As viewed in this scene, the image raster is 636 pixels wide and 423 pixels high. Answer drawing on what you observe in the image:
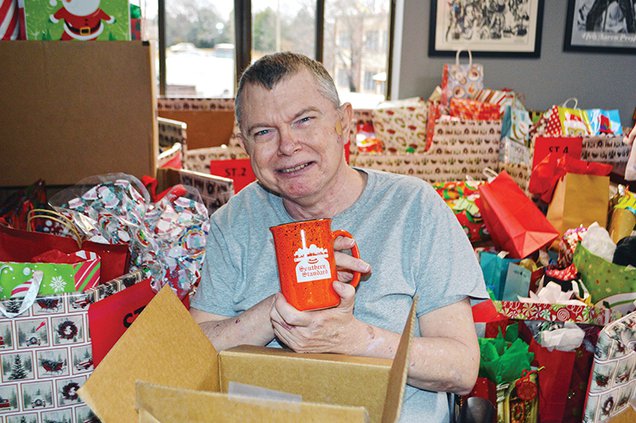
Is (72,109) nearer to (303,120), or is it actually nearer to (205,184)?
(205,184)

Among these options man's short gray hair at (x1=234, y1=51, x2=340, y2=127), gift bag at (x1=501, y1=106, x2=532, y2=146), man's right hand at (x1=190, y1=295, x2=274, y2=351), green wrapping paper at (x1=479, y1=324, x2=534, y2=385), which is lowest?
green wrapping paper at (x1=479, y1=324, x2=534, y2=385)

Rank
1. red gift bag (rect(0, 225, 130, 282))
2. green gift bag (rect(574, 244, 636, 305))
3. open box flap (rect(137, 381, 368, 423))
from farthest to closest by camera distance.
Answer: green gift bag (rect(574, 244, 636, 305)) < red gift bag (rect(0, 225, 130, 282)) < open box flap (rect(137, 381, 368, 423))

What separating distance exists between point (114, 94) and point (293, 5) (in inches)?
113

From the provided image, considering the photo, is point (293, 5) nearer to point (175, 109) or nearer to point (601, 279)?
point (175, 109)

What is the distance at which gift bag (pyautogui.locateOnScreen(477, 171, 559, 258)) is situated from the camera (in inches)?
81.9

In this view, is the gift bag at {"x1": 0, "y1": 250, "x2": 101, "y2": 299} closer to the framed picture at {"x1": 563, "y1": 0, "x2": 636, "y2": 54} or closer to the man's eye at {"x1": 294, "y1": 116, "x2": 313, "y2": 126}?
the man's eye at {"x1": 294, "y1": 116, "x2": 313, "y2": 126}

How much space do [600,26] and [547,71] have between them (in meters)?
0.55

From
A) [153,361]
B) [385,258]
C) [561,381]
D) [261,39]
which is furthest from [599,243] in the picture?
[261,39]

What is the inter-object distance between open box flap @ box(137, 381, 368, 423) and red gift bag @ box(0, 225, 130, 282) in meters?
0.76

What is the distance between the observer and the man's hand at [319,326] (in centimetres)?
95

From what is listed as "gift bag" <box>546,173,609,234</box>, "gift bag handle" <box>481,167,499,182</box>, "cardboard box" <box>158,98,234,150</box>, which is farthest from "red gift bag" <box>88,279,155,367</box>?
"cardboard box" <box>158,98,234,150</box>

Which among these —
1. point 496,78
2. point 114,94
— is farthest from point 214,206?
point 496,78

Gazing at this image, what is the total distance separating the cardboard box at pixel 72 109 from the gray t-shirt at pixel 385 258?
695 millimetres

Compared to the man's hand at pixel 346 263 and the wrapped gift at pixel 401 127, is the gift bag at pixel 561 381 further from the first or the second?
the wrapped gift at pixel 401 127
